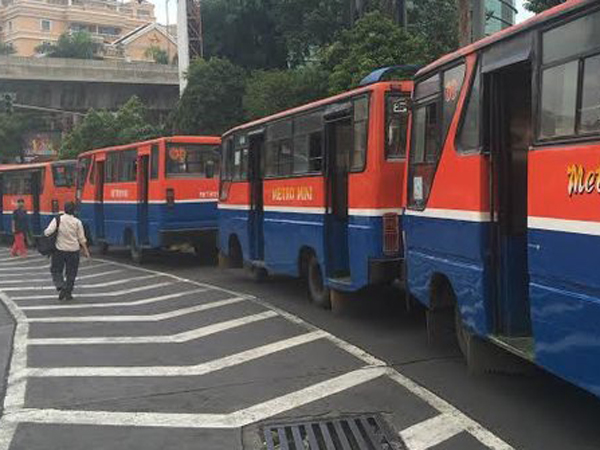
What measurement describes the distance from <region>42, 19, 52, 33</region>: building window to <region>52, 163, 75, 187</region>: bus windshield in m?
97.6

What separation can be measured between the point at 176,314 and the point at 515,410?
6.29 metres

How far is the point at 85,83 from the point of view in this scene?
51.4m

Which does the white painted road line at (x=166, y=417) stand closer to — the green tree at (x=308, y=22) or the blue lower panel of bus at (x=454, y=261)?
the blue lower panel of bus at (x=454, y=261)

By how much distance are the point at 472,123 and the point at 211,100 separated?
26789 millimetres

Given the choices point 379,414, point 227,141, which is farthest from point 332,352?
point 227,141

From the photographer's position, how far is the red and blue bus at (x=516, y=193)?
5.15 metres

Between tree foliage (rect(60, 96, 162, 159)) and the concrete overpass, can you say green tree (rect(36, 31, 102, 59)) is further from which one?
tree foliage (rect(60, 96, 162, 159))

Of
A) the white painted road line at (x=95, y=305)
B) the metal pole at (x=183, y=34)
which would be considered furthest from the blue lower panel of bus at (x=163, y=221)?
the metal pole at (x=183, y=34)

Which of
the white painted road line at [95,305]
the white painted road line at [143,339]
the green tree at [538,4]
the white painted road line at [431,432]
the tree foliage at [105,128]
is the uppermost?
the green tree at [538,4]

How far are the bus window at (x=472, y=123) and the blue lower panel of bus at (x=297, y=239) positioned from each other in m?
2.52

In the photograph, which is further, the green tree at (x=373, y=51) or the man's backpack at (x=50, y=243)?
the green tree at (x=373, y=51)

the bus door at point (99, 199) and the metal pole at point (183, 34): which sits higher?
the metal pole at point (183, 34)

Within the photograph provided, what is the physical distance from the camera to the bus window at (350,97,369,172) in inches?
388

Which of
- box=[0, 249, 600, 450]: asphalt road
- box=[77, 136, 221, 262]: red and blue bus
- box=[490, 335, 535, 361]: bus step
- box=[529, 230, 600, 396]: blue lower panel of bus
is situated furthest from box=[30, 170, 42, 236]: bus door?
box=[529, 230, 600, 396]: blue lower panel of bus
